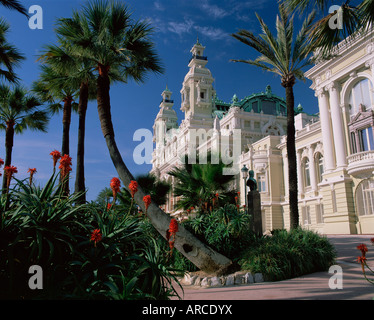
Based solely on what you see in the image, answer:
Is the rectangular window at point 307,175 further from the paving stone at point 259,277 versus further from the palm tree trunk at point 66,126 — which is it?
the paving stone at point 259,277

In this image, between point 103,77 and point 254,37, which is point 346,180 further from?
point 103,77

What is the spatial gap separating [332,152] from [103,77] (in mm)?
20537

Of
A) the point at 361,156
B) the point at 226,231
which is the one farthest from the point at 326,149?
the point at 226,231

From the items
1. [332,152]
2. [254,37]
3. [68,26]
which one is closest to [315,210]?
[332,152]

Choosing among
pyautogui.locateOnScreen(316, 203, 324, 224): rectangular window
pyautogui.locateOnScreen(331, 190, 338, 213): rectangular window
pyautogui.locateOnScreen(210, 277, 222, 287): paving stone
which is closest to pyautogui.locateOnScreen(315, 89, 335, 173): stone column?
pyautogui.locateOnScreen(331, 190, 338, 213): rectangular window

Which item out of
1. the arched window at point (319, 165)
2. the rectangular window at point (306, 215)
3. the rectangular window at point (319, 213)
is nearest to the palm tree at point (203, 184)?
the rectangular window at point (319, 213)

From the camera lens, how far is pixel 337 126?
2441 centimetres

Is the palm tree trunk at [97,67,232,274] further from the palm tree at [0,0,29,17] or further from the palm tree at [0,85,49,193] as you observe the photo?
the palm tree at [0,85,49,193]

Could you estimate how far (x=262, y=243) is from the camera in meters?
10.3

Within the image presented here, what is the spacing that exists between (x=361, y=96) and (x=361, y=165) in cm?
563

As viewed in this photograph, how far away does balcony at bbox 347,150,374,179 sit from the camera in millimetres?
21281

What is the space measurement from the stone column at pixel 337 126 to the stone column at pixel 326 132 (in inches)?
30.4

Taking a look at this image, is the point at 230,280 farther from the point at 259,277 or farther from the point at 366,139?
the point at 366,139
